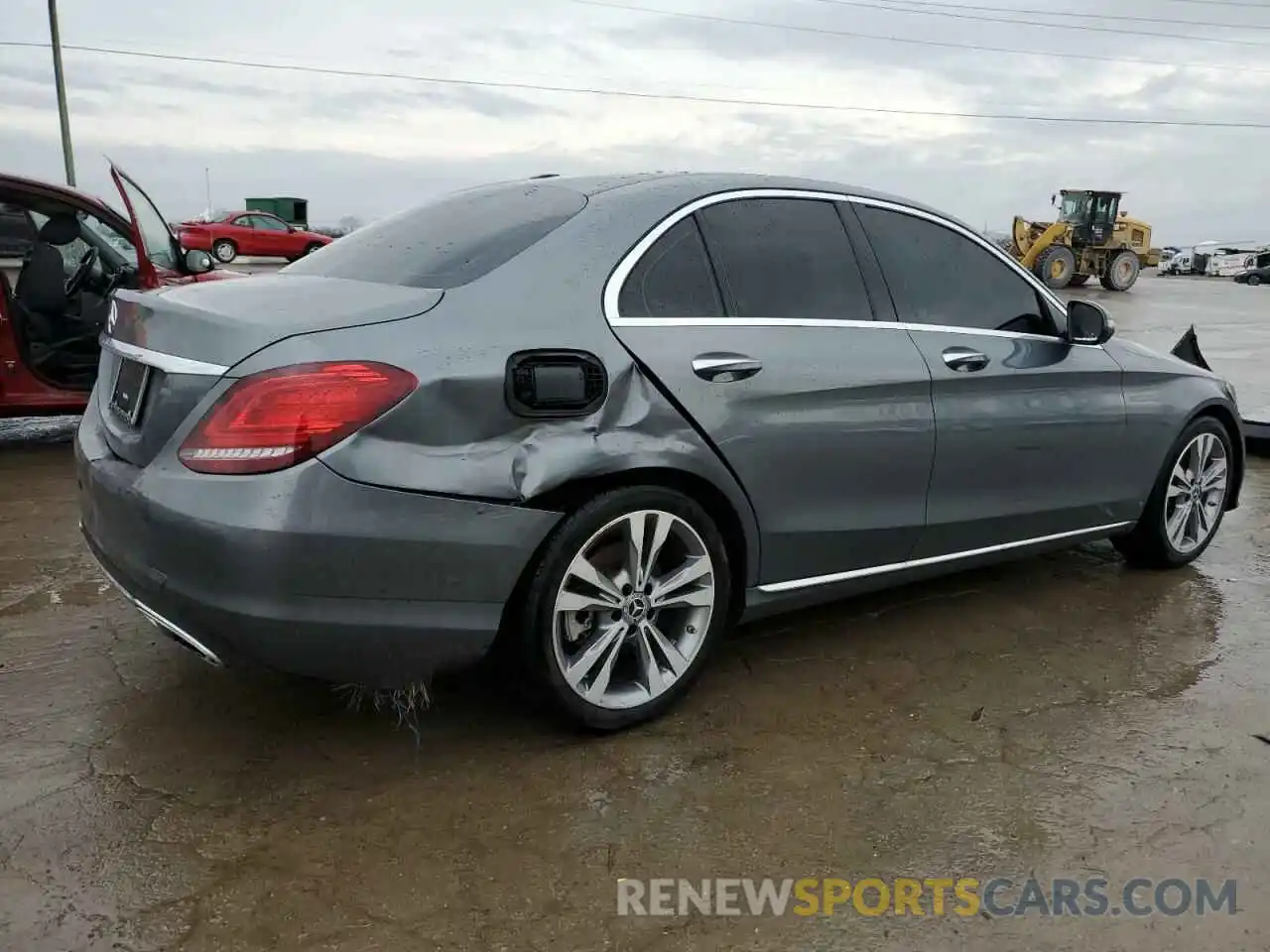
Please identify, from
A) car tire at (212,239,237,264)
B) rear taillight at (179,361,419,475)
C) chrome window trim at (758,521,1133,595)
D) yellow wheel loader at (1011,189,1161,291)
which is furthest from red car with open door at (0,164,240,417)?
yellow wheel loader at (1011,189,1161,291)

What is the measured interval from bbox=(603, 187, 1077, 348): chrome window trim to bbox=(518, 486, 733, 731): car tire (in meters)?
0.48

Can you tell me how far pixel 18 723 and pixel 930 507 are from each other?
2.79m

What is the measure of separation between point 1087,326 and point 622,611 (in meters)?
2.25

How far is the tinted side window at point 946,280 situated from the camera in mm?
3543

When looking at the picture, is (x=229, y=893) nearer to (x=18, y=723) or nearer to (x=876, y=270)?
(x=18, y=723)

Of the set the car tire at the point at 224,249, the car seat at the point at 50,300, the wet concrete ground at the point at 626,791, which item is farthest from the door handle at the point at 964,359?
the car tire at the point at 224,249

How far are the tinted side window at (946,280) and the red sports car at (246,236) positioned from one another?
2622 cm

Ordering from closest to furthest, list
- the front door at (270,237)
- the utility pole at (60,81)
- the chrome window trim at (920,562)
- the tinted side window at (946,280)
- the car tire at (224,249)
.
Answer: the chrome window trim at (920,562) < the tinted side window at (946,280) < the utility pole at (60,81) < the car tire at (224,249) < the front door at (270,237)

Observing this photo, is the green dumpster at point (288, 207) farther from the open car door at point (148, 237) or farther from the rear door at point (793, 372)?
the rear door at point (793, 372)

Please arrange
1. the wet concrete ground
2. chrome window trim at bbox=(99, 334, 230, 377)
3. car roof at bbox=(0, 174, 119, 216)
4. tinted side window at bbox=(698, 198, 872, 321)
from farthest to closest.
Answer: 1. car roof at bbox=(0, 174, 119, 216)
2. tinted side window at bbox=(698, 198, 872, 321)
3. chrome window trim at bbox=(99, 334, 230, 377)
4. the wet concrete ground

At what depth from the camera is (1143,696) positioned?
3346 millimetres

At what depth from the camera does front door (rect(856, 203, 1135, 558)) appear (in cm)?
354

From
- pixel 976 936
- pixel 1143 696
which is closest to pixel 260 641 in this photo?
pixel 976 936

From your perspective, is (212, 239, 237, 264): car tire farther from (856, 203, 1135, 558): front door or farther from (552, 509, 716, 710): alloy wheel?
(552, 509, 716, 710): alloy wheel
